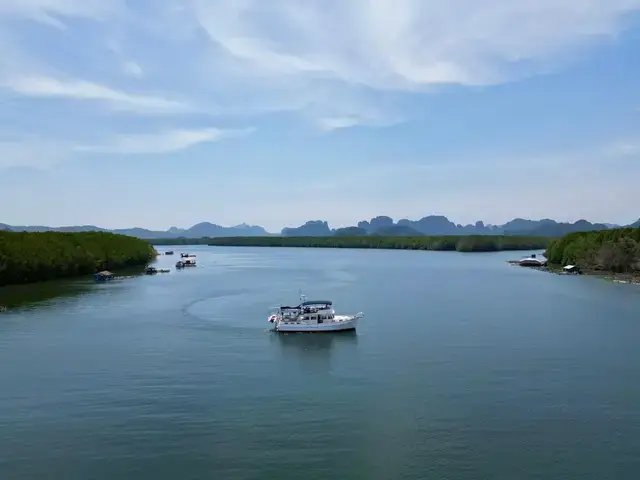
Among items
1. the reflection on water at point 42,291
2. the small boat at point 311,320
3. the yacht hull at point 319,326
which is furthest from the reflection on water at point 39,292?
the yacht hull at point 319,326

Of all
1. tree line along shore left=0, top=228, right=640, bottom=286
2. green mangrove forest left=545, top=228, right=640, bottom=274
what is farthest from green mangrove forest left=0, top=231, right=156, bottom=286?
green mangrove forest left=545, top=228, right=640, bottom=274

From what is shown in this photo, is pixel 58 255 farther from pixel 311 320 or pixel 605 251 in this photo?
pixel 605 251

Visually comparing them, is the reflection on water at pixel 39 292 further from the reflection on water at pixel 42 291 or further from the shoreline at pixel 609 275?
the shoreline at pixel 609 275

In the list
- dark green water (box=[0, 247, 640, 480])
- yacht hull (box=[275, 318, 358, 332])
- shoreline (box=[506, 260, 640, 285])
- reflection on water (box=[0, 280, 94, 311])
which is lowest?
dark green water (box=[0, 247, 640, 480])

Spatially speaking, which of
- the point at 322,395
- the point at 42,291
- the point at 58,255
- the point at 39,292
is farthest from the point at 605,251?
the point at 58,255

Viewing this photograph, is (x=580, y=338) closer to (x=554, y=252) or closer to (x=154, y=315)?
(x=154, y=315)

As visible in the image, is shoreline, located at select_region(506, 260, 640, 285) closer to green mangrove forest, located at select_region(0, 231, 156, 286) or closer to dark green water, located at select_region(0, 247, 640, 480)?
dark green water, located at select_region(0, 247, 640, 480)

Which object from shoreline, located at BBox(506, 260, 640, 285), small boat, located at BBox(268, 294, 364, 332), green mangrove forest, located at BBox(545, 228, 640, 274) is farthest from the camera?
green mangrove forest, located at BBox(545, 228, 640, 274)
